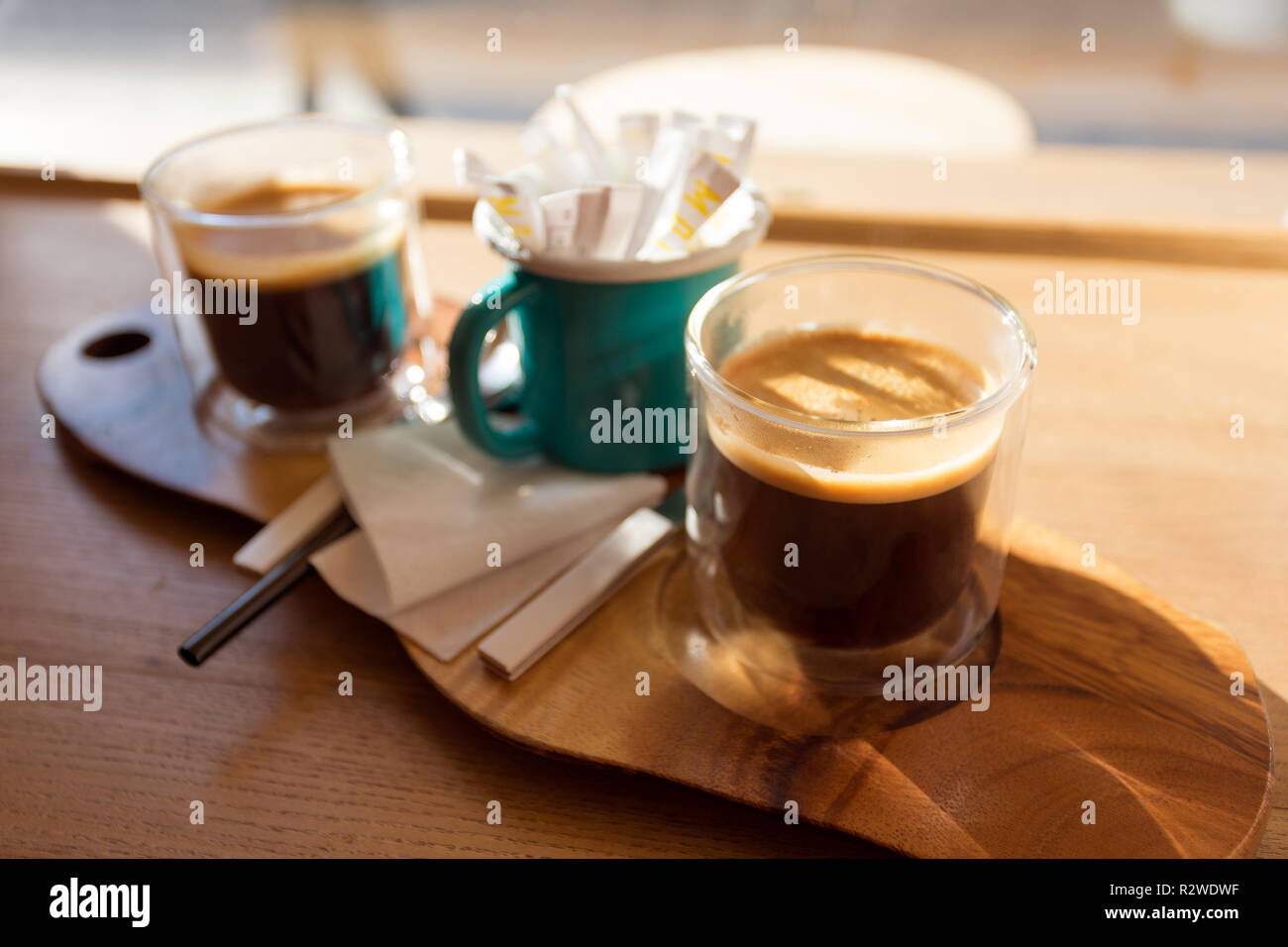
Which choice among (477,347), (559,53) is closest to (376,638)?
(477,347)

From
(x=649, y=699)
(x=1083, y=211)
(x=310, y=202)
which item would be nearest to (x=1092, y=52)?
(x=1083, y=211)

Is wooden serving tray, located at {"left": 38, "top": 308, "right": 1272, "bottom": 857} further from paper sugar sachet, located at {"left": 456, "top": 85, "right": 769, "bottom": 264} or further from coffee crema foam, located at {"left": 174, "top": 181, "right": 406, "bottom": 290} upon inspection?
coffee crema foam, located at {"left": 174, "top": 181, "right": 406, "bottom": 290}

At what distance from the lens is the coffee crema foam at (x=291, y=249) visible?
0.81 m

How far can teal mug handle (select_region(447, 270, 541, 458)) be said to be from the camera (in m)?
0.74

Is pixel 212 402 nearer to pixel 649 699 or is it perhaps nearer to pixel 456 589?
pixel 456 589

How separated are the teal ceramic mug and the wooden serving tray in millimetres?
108

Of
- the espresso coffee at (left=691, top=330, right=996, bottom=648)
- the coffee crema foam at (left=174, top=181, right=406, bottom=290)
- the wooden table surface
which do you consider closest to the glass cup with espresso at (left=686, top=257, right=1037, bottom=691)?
the espresso coffee at (left=691, top=330, right=996, bottom=648)

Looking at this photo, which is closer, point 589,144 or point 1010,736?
point 1010,736

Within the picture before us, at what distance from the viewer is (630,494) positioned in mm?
774

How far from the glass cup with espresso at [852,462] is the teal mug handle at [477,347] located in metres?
0.16

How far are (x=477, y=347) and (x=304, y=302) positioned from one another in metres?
0.18

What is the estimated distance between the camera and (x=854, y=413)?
0.63m

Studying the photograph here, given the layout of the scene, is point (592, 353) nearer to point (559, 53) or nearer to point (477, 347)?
point (477, 347)
